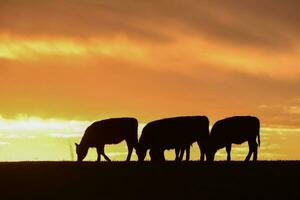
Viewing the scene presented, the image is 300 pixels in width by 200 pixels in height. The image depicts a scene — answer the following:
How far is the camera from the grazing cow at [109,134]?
131 feet

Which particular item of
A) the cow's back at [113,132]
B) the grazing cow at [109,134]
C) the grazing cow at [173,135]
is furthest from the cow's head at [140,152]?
the cow's back at [113,132]

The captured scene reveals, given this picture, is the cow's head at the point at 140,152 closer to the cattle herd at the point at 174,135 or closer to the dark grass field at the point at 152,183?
the cattle herd at the point at 174,135

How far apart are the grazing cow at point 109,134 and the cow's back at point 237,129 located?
15.6 ft

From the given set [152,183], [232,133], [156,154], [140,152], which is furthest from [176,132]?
[152,183]

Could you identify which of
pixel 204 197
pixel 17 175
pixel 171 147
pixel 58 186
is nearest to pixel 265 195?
pixel 204 197

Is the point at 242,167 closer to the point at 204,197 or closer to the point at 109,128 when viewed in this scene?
the point at 204,197

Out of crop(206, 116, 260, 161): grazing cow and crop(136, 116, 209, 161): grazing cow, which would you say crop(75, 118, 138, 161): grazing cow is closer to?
crop(136, 116, 209, 161): grazing cow

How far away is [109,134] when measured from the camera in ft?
132

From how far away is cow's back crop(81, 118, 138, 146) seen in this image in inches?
1577

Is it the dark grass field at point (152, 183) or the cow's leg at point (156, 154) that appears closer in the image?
the dark grass field at point (152, 183)

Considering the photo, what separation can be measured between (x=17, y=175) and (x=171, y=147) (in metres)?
14.8

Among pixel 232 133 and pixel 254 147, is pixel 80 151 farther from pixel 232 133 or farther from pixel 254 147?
pixel 254 147

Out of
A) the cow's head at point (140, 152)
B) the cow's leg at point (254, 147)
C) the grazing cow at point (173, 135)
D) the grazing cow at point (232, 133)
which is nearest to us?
the grazing cow at point (173, 135)

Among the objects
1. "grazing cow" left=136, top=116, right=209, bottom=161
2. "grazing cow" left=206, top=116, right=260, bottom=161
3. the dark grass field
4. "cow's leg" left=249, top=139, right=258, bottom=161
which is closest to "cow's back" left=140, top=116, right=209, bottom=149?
"grazing cow" left=136, top=116, right=209, bottom=161
